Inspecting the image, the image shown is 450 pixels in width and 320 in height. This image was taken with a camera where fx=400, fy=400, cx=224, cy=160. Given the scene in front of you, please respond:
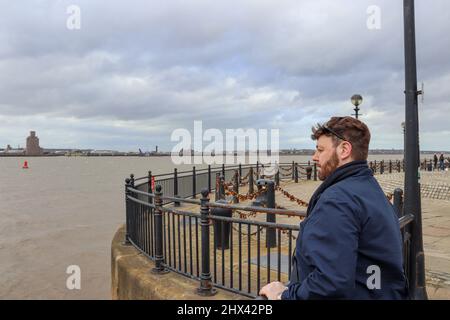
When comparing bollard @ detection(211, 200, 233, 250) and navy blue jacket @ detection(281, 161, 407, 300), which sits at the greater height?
navy blue jacket @ detection(281, 161, 407, 300)

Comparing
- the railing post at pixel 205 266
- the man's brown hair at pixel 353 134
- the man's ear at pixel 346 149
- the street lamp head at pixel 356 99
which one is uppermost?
the street lamp head at pixel 356 99

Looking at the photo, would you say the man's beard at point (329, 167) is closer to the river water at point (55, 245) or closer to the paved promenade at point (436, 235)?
the paved promenade at point (436, 235)

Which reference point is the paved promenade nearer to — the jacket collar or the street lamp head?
the street lamp head

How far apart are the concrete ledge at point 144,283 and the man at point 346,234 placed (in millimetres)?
2776

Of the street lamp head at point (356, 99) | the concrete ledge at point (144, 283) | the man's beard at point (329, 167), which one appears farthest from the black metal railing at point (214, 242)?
the street lamp head at point (356, 99)

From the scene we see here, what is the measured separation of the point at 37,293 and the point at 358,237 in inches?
468

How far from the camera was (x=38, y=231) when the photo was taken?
2030cm

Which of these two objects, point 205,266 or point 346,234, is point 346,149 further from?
point 205,266

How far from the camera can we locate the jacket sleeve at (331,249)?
68.0 inches

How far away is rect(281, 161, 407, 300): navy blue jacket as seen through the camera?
1.74 meters

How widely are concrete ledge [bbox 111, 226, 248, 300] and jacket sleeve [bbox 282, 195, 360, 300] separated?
2970 mm

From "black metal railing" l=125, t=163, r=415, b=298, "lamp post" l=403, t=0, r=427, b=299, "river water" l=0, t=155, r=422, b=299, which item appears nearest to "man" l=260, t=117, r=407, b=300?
"black metal railing" l=125, t=163, r=415, b=298

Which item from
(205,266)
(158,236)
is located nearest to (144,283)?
(158,236)
